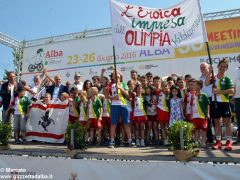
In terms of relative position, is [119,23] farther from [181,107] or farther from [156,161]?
[156,161]

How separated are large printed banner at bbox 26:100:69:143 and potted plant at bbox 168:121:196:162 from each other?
3.62 meters

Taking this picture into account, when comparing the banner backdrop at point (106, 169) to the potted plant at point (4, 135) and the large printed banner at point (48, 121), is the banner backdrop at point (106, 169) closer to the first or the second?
the potted plant at point (4, 135)

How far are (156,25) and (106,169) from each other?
2.81 metres

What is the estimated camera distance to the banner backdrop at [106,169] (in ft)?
13.5

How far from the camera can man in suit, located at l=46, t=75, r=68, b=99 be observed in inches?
318

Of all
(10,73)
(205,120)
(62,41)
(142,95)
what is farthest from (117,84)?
(62,41)

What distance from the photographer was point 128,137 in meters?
6.68

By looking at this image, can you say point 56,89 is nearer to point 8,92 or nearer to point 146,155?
point 8,92

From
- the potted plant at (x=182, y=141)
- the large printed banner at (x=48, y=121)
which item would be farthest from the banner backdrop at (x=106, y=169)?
the large printed banner at (x=48, y=121)

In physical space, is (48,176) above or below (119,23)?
below

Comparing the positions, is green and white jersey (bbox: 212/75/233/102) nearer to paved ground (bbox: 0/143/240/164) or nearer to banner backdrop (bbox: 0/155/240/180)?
paved ground (bbox: 0/143/240/164)

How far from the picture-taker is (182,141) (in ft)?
14.8

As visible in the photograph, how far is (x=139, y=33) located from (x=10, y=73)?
13.2ft

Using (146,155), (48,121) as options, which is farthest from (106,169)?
(48,121)
